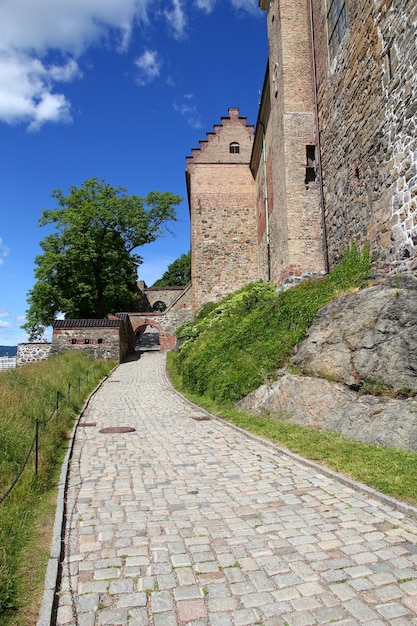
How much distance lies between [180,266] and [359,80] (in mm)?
60483

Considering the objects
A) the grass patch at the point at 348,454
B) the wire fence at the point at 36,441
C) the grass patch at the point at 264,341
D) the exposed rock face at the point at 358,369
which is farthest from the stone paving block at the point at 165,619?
the grass patch at the point at 264,341

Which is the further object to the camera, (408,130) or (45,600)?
(408,130)

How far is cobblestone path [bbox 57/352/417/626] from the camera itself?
3.05m

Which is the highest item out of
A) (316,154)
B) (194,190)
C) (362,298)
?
(194,190)

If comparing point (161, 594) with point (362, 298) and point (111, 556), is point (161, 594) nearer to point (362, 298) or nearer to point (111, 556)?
point (111, 556)

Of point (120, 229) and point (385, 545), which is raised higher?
point (120, 229)

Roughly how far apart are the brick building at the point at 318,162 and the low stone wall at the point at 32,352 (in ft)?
34.1

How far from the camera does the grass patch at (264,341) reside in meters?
10.9

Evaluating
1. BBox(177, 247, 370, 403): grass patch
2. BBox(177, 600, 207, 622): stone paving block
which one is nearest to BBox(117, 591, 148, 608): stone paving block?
BBox(177, 600, 207, 622): stone paving block

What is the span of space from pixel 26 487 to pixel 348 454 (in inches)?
176

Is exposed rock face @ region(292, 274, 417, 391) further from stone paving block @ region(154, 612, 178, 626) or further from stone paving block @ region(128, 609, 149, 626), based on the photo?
stone paving block @ region(128, 609, 149, 626)

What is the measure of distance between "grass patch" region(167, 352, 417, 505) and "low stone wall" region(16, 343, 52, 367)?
21.3 meters

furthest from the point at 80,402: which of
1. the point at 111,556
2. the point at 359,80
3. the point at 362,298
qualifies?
the point at 359,80

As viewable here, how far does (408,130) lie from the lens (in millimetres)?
8797
